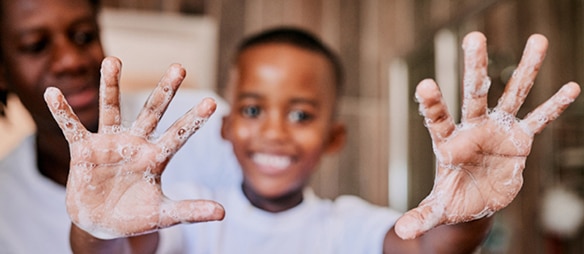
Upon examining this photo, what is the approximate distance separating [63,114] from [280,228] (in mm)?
304

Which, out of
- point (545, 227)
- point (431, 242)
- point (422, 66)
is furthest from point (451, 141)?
point (545, 227)

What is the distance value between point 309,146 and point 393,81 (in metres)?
0.70

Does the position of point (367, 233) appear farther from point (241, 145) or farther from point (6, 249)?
point (6, 249)

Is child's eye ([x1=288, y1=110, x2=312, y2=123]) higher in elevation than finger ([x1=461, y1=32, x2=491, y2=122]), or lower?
lower

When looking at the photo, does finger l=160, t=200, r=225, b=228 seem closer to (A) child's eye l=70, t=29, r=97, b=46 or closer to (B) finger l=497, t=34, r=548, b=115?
(B) finger l=497, t=34, r=548, b=115

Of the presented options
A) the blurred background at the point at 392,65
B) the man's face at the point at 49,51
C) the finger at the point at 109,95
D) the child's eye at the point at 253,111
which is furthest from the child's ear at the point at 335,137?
the blurred background at the point at 392,65

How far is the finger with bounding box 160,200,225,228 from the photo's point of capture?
348 millimetres

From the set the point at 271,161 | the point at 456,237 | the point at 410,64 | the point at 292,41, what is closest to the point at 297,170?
the point at 271,161

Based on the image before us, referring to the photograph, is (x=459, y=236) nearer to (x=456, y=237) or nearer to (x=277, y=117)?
(x=456, y=237)

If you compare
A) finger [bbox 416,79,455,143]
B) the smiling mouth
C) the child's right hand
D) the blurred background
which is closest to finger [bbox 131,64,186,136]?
the child's right hand

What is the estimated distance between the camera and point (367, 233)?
21.9 inches

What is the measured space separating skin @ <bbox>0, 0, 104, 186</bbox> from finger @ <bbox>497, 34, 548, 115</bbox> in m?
0.37

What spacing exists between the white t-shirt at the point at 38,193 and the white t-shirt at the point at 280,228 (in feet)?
0.13

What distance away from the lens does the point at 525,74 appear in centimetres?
36
